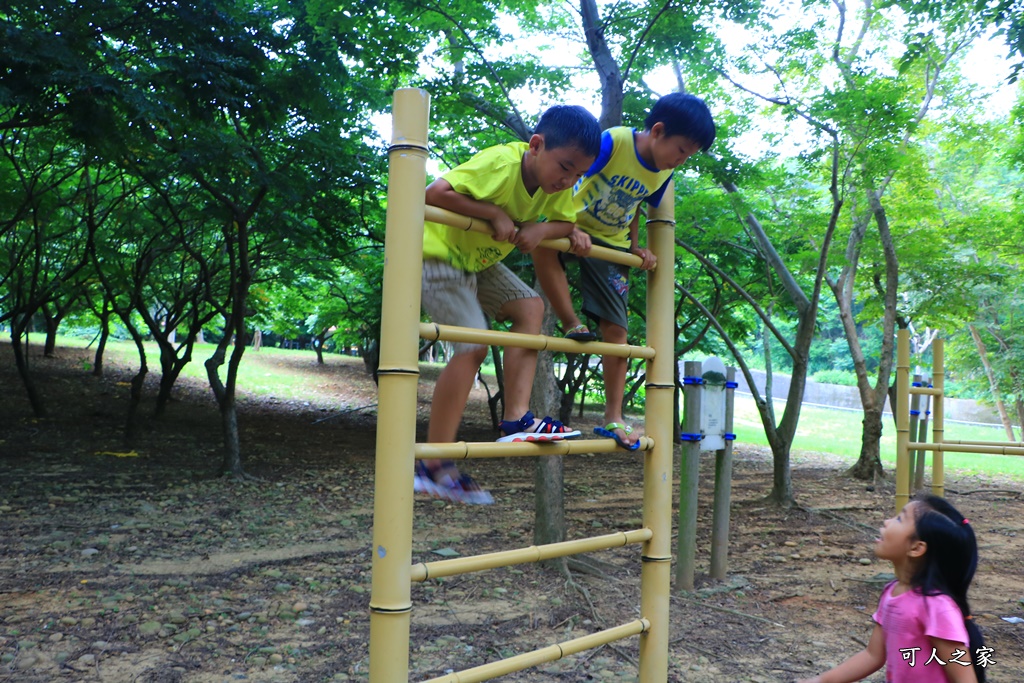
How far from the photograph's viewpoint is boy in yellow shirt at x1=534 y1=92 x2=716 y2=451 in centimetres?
218

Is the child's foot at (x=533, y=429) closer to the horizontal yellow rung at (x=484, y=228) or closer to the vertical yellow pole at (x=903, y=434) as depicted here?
the horizontal yellow rung at (x=484, y=228)

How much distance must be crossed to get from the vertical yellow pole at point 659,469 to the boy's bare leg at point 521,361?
1.33 feet

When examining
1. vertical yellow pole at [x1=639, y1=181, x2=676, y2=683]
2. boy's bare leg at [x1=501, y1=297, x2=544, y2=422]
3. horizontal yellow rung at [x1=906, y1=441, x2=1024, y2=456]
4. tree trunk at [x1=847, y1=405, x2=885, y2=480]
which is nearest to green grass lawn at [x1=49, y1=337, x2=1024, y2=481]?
tree trunk at [x1=847, y1=405, x2=885, y2=480]

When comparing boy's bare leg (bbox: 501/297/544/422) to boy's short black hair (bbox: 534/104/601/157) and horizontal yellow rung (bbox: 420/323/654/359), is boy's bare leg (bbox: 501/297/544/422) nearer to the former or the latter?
horizontal yellow rung (bbox: 420/323/654/359)

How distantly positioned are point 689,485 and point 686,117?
9.08ft

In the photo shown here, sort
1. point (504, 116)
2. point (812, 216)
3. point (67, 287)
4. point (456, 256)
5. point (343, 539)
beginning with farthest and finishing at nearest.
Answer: point (67, 287) < point (812, 216) < point (504, 116) < point (343, 539) < point (456, 256)

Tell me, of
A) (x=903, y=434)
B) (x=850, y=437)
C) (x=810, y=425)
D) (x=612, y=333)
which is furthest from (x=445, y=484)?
(x=810, y=425)

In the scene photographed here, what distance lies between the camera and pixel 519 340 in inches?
79.1

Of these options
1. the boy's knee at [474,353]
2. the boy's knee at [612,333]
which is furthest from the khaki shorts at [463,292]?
the boy's knee at [612,333]

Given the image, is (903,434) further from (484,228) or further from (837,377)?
(837,377)

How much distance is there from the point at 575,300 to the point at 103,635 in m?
6.08

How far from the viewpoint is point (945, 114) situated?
9.05 meters

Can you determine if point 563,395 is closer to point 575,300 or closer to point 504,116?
point 575,300

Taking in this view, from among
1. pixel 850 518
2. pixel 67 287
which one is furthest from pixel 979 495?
pixel 67 287
